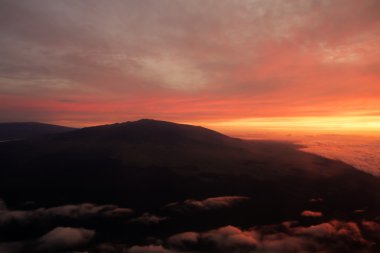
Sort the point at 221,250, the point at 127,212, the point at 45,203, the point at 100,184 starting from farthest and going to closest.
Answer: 1. the point at 100,184
2. the point at 45,203
3. the point at 127,212
4. the point at 221,250

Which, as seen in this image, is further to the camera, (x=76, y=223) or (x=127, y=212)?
(x=127, y=212)

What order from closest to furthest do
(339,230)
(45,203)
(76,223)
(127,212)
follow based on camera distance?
(339,230) → (76,223) → (127,212) → (45,203)

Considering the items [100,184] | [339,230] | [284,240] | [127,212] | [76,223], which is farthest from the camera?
[100,184]

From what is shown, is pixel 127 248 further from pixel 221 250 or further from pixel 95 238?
pixel 221 250

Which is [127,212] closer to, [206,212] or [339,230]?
[206,212]

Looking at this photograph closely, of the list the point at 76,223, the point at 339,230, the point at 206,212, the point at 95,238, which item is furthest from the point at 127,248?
the point at 339,230

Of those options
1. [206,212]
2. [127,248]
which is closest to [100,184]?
[206,212]

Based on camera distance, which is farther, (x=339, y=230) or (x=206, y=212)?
(x=206, y=212)

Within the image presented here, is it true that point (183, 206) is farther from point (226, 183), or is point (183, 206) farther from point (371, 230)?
point (371, 230)

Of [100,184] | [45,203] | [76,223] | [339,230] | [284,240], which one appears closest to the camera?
[284,240]
